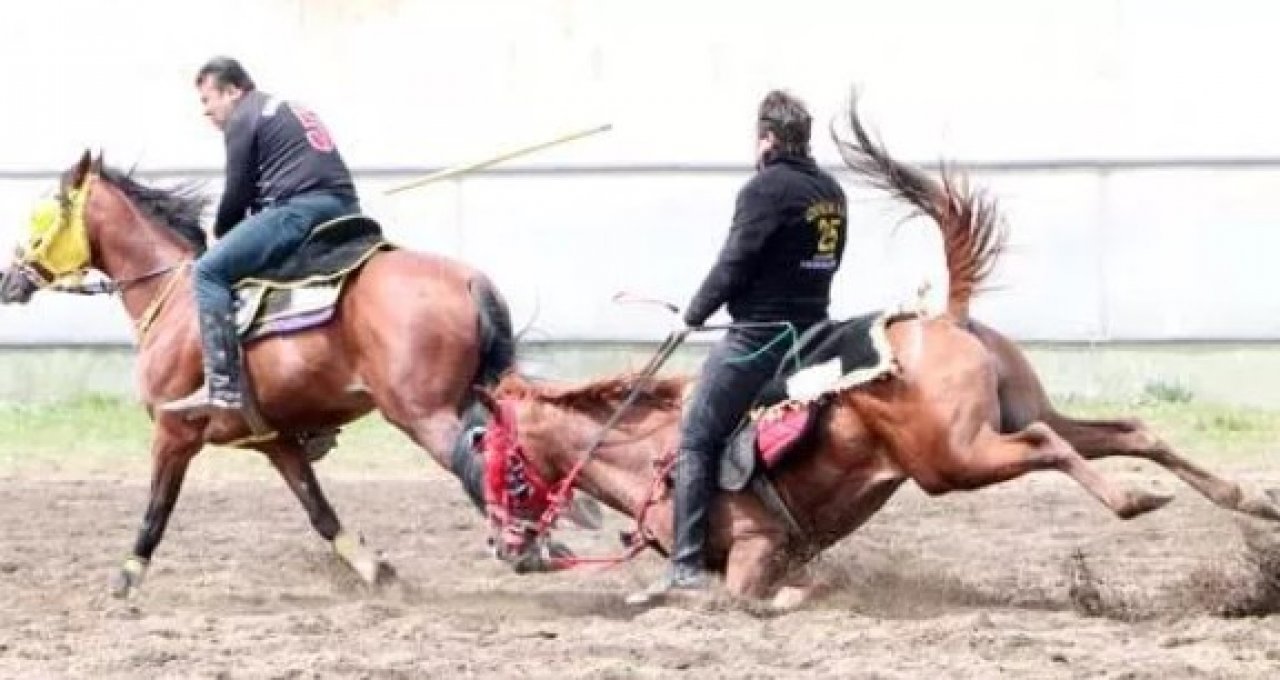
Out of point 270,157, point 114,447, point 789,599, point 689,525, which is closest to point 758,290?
point 689,525

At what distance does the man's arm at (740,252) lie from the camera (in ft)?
30.5

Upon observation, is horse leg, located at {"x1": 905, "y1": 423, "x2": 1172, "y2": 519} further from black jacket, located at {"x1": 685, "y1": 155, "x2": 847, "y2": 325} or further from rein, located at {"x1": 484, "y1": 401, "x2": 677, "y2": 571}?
rein, located at {"x1": 484, "y1": 401, "x2": 677, "y2": 571}

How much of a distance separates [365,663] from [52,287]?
4.00 metres

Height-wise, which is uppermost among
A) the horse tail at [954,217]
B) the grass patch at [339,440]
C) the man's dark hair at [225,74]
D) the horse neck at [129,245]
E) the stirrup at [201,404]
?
the man's dark hair at [225,74]

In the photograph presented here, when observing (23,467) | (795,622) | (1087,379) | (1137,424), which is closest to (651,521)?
(795,622)

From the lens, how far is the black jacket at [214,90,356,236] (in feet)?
35.9

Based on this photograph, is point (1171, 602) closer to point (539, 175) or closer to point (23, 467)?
point (23, 467)

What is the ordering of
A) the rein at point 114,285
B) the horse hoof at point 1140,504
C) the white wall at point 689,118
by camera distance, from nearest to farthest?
the horse hoof at point 1140,504, the rein at point 114,285, the white wall at point 689,118

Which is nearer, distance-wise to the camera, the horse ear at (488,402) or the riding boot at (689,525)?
the riding boot at (689,525)

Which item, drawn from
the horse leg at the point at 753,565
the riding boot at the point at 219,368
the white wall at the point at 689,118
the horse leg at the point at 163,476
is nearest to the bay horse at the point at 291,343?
the horse leg at the point at 163,476

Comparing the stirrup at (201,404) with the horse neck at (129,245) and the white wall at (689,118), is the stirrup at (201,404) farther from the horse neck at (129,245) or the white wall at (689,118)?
the white wall at (689,118)

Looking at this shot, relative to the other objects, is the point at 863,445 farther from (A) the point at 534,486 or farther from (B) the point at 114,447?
(B) the point at 114,447

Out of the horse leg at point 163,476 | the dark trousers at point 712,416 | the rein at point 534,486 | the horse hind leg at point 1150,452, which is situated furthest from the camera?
the horse leg at point 163,476

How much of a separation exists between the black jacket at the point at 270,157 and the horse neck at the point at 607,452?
1.70 meters
